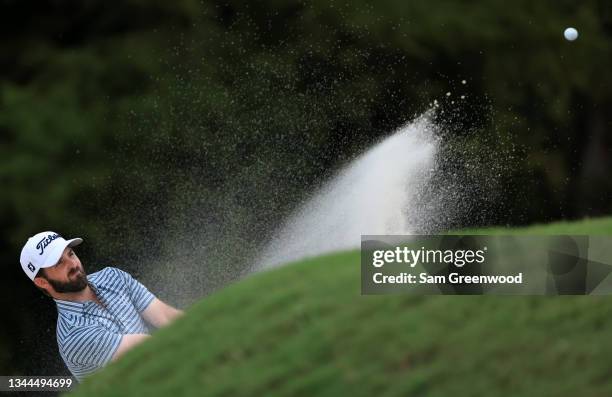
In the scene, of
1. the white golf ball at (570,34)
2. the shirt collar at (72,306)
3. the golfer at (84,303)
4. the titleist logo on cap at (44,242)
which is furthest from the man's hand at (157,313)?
the white golf ball at (570,34)

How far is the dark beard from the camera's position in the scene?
17.8 feet

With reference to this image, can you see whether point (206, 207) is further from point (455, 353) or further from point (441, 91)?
point (455, 353)

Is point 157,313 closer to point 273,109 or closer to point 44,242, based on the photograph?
point 44,242

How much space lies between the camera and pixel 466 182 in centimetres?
849

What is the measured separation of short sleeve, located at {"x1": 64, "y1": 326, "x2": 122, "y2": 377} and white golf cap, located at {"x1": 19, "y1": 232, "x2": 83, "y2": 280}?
1.55 ft

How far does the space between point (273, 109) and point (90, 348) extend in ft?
13.0

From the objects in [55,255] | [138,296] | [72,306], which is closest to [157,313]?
[138,296]

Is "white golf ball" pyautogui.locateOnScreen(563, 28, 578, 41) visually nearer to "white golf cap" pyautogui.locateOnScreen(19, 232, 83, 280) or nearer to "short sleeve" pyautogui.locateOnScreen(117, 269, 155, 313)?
"short sleeve" pyautogui.locateOnScreen(117, 269, 155, 313)

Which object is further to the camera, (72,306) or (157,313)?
(157,313)

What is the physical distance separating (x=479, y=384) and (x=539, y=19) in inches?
266

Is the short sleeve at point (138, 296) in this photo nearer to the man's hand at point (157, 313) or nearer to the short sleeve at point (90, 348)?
the man's hand at point (157, 313)

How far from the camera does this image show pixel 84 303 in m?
5.36

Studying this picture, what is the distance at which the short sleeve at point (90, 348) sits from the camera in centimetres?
502

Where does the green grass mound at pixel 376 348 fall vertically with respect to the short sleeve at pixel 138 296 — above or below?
below
